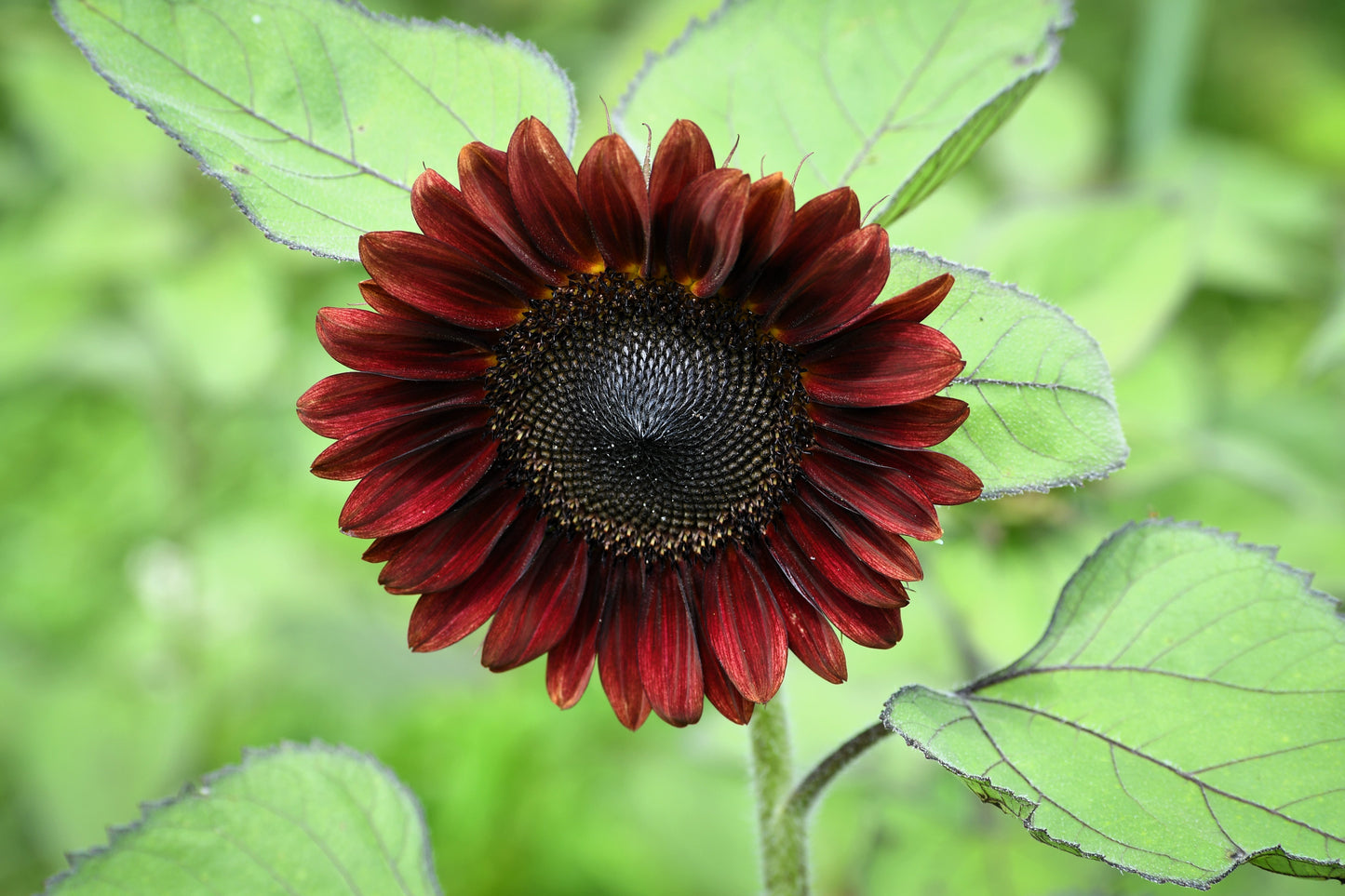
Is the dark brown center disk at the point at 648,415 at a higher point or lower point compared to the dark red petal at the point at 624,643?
higher

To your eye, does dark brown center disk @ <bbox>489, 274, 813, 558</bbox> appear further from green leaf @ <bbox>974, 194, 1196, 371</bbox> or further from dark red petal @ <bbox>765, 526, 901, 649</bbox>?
green leaf @ <bbox>974, 194, 1196, 371</bbox>

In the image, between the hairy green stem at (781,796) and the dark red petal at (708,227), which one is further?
the hairy green stem at (781,796)

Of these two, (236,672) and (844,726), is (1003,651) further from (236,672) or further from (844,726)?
(236,672)

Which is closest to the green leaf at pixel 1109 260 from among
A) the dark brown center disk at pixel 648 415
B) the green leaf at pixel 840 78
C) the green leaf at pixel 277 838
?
the green leaf at pixel 840 78

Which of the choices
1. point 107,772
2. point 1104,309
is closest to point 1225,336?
point 1104,309

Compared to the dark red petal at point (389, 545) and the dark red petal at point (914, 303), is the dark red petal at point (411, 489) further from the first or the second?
the dark red petal at point (914, 303)

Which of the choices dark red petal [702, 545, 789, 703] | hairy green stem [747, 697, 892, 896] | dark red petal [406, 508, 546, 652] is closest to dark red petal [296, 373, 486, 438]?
dark red petal [406, 508, 546, 652]
